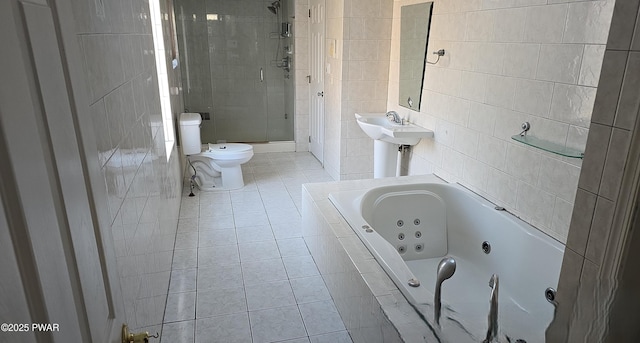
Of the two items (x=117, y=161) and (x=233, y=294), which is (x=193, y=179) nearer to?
(x=233, y=294)

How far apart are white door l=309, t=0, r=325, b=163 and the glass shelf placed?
2834 millimetres

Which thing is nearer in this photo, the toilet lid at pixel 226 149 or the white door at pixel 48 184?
the white door at pixel 48 184

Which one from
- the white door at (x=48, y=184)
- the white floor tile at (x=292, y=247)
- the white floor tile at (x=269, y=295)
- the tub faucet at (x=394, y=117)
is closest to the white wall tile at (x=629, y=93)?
the white door at (x=48, y=184)

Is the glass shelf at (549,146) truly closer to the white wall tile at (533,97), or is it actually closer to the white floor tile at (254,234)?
the white wall tile at (533,97)

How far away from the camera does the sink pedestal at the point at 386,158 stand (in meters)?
3.59

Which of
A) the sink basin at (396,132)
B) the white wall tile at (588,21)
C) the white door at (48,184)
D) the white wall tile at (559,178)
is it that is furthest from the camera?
the sink basin at (396,132)

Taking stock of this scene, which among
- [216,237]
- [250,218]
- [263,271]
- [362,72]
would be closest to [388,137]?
[362,72]

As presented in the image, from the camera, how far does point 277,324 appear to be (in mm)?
2303

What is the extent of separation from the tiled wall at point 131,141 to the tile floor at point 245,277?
0.18 metres

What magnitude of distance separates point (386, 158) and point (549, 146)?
1.66 meters

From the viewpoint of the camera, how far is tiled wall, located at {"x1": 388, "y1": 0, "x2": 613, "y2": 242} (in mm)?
1947

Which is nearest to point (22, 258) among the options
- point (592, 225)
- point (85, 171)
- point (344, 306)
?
point (85, 171)

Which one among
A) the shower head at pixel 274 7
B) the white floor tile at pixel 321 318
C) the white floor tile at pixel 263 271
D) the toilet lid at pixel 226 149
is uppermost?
the shower head at pixel 274 7

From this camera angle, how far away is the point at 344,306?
2301 millimetres
